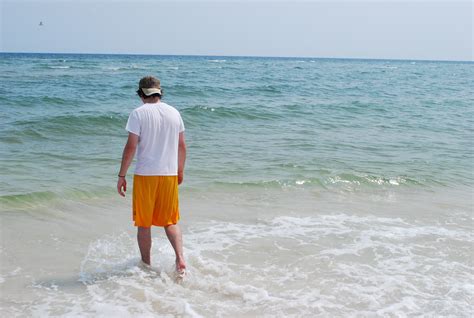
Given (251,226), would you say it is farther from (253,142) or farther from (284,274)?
(253,142)

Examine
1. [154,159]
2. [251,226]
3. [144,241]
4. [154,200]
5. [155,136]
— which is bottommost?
[251,226]

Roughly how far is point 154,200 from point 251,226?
1.90 metres

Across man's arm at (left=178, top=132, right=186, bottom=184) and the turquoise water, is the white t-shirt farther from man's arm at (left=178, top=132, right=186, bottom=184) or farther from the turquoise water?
the turquoise water

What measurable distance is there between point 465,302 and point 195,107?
1343 cm

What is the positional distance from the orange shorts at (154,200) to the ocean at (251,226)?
0.50 m

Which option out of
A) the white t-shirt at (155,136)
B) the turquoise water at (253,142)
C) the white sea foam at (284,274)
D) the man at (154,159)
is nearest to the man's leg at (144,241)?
the man at (154,159)

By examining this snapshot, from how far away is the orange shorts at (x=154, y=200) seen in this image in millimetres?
4855

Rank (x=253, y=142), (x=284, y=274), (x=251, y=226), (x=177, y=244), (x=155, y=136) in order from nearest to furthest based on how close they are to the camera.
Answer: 1. (x=155, y=136)
2. (x=177, y=244)
3. (x=284, y=274)
4. (x=251, y=226)
5. (x=253, y=142)

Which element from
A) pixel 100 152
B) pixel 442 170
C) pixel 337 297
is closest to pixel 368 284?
pixel 337 297

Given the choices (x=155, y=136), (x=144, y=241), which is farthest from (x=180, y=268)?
(x=155, y=136)

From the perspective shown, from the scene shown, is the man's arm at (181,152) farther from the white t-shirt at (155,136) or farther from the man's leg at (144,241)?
the man's leg at (144,241)

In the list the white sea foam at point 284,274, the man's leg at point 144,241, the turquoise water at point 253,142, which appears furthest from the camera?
the turquoise water at point 253,142

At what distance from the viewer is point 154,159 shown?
484cm

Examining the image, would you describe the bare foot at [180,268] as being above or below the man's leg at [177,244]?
below
